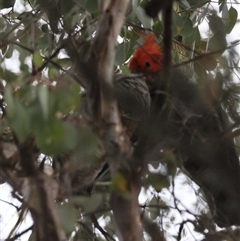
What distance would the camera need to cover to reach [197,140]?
→ 2.68ft

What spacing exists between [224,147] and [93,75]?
24cm

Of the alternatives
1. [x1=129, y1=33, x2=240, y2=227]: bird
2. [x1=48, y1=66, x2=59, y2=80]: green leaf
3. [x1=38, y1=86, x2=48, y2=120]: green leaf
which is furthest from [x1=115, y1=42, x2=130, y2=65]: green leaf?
[x1=38, y1=86, x2=48, y2=120]: green leaf

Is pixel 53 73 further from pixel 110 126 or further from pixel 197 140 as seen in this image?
pixel 197 140

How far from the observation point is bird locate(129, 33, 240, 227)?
767 millimetres

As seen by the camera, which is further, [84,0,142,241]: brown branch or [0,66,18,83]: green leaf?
[0,66,18,83]: green leaf

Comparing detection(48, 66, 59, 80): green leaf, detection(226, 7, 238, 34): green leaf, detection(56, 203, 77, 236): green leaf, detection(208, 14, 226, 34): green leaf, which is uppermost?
detection(226, 7, 238, 34): green leaf

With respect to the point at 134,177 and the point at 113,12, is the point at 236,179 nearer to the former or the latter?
the point at 134,177

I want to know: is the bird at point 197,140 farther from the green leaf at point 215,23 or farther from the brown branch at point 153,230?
the green leaf at point 215,23

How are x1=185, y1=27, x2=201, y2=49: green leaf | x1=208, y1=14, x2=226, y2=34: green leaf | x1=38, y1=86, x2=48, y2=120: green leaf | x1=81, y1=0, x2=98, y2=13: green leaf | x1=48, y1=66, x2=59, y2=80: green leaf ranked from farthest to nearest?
x1=185, y1=27, x2=201, y2=49: green leaf, x1=208, y1=14, x2=226, y2=34: green leaf, x1=81, y1=0, x2=98, y2=13: green leaf, x1=48, y1=66, x2=59, y2=80: green leaf, x1=38, y1=86, x2=48, y2=120: green leaf

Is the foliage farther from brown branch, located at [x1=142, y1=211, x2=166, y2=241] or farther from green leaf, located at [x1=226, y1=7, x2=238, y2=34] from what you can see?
green leaf, located at [x1=226, y1=7, x2=238, y2=34]

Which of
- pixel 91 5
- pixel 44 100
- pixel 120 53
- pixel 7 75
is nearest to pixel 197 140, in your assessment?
pixel 44 100

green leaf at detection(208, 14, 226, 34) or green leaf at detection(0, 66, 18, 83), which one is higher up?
green leaf at detection(208, 14, 226, 34)

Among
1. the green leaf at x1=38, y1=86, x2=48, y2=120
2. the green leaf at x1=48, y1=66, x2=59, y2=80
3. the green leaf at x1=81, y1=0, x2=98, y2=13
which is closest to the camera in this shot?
the green leaf at x1=38, y1=86, x2=48, y2=120

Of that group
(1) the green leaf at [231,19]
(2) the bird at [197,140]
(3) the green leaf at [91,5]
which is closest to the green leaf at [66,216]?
(2) the bird at [197,140]
